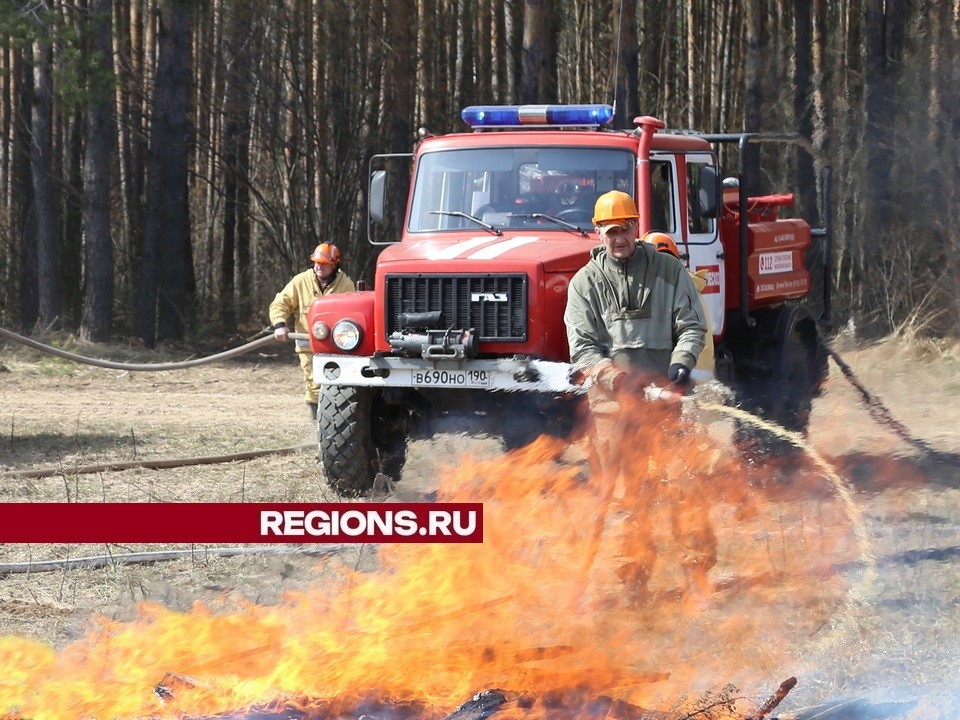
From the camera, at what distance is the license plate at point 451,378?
812 cm

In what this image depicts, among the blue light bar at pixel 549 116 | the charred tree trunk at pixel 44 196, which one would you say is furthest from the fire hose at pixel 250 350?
the charred tree trunk at pixel 44 196

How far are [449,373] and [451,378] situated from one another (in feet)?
0.11

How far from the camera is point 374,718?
4.52 meters

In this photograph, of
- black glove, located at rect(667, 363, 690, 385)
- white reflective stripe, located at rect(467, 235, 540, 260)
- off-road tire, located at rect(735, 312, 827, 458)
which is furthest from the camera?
off-road tire, located at rect(735, 312, 827, 458)

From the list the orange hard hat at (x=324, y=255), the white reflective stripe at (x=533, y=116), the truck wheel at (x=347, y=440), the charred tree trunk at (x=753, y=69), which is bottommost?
the truck wheel at (x=347, y=440)

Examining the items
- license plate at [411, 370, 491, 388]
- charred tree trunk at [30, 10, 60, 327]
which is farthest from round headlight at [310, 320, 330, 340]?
charred tree trunk at [30, 10, 60, 327]

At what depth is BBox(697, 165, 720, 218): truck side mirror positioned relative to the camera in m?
9.05

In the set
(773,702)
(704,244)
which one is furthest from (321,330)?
(773,702)

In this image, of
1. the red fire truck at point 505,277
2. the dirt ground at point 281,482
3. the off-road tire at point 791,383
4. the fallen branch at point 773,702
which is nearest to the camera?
the fallen branch at point 773,702

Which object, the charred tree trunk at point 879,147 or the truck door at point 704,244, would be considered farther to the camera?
the charred tree trunk at point 879,147

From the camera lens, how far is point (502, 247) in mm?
8594

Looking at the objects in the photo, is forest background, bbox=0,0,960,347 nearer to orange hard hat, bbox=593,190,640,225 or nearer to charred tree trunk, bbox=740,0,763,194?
charred tree trunk, bbox=740,0,763,194

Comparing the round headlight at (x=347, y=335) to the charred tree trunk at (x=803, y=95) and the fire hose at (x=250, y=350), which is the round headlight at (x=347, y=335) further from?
the charred tree trunk at (x=803, y=95)

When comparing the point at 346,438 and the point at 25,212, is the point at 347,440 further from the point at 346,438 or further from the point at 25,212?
the point at 25,212
